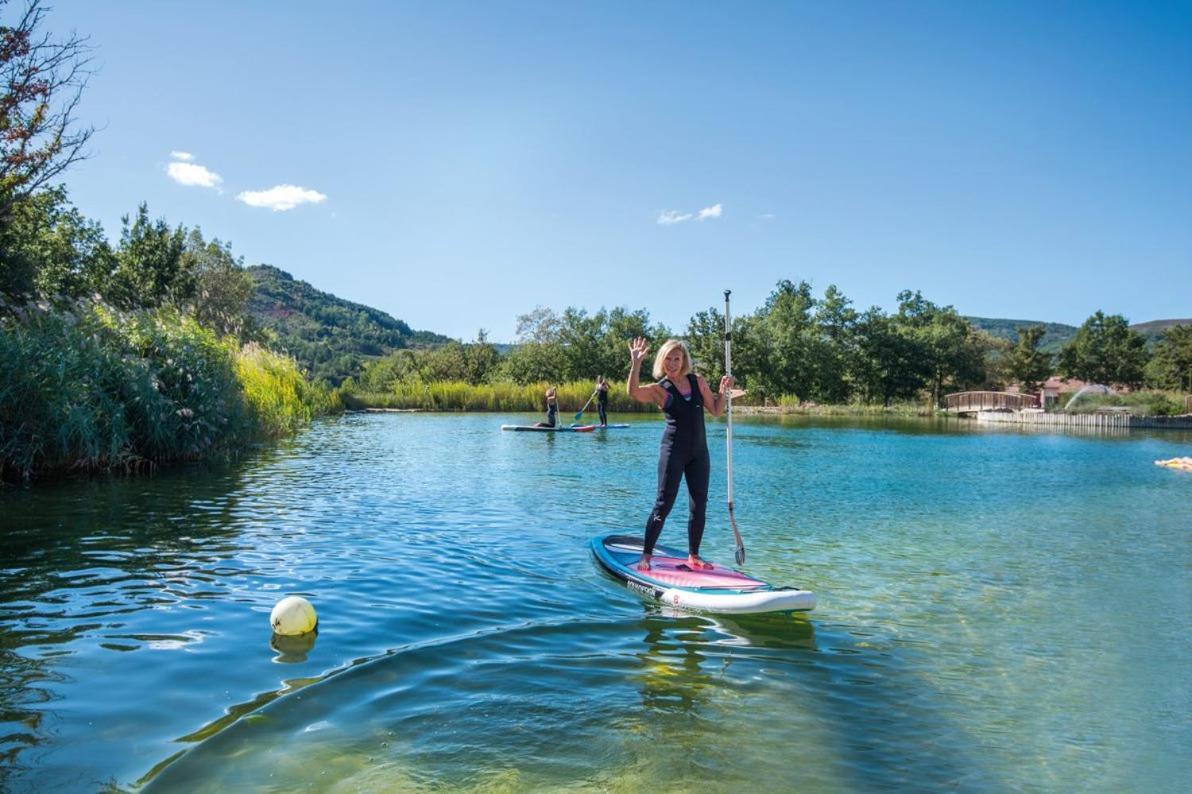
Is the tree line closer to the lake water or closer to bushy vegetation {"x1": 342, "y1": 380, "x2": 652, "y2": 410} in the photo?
bushy vegetation {"x1": 342, "y1": 380, "x2": 652, "y2": 410}

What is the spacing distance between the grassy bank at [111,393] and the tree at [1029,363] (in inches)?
2897

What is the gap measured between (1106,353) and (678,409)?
80.3 m

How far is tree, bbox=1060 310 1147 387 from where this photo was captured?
2815 inches

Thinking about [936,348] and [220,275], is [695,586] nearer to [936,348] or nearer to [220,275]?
[220,275]

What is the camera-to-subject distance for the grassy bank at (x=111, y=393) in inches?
492

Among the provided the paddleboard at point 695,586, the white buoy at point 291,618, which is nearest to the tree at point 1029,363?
the paddleboard at point 695,586

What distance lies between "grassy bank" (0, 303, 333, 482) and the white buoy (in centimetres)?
939

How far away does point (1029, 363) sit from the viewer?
7312 cm

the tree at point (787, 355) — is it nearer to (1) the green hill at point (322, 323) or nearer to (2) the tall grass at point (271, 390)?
(2) the tall grass at point (271, 390)

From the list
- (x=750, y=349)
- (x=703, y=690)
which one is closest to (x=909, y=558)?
(x=703, y=690)

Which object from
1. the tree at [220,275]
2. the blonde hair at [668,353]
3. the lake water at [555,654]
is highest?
the tree at [220,275]

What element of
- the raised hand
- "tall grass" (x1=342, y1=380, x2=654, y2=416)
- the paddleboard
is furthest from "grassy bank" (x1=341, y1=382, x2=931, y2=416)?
the raised hand

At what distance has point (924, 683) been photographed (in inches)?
209

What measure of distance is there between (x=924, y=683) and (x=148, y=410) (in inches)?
571
